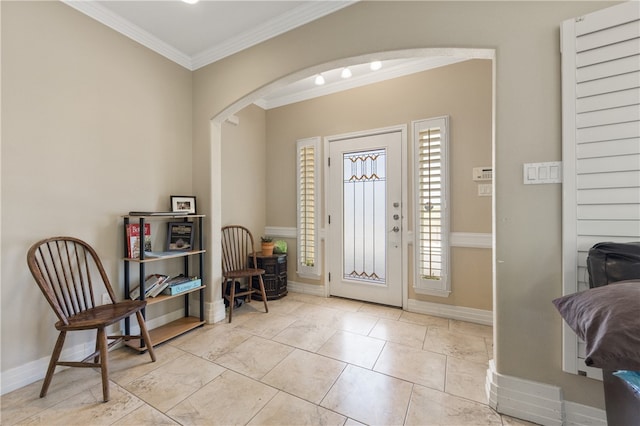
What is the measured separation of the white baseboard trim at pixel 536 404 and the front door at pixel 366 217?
1.49 m

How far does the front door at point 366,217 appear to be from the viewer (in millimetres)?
2951

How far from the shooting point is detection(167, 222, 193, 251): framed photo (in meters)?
2.51

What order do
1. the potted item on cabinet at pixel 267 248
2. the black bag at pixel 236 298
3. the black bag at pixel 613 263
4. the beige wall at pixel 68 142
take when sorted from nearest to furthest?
the black bag at pixel 613 263
the beige wall at pixel 68 142
the black bag at pixel 236 298
the potted item on cabinet at pixel 267 248

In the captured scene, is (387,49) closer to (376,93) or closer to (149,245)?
(376,93)

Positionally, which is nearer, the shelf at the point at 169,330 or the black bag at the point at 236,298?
the shelf at the point at 169,330

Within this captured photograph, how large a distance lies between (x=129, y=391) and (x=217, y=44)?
114 inches

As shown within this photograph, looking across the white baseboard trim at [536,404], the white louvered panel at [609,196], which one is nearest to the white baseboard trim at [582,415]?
the white baseboard trim at [536,404]

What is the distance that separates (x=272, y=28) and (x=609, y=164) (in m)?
2.43

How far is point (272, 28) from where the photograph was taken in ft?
7.09

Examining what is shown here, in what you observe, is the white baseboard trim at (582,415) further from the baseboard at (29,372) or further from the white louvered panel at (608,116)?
the baseboard at (29,372)

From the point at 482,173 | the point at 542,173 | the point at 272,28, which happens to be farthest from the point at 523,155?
the point at 272,28

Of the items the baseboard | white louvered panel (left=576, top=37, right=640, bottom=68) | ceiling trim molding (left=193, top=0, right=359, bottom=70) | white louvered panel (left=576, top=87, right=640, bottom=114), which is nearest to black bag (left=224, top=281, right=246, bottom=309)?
the baseboard

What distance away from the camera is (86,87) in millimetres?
1980

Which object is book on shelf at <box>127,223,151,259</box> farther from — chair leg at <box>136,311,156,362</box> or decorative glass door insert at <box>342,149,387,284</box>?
decorative glass door insert at <box>342,149,387,284</box>
